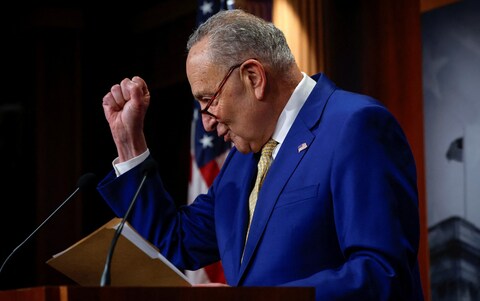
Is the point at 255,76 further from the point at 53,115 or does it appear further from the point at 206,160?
the point at 53,115

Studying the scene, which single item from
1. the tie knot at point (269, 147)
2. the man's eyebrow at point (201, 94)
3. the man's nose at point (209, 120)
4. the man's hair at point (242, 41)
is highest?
the man's hair at point (242, 41)

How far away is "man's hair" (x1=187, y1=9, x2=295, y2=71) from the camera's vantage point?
8.30 ft

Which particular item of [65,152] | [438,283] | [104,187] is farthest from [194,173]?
[65,152]

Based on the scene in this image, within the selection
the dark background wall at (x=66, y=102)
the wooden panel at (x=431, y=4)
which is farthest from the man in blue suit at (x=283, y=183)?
the dark background wall at (x=66, y=102)

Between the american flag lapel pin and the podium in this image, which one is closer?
the podium

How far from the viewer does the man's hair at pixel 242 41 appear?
2.53 meters

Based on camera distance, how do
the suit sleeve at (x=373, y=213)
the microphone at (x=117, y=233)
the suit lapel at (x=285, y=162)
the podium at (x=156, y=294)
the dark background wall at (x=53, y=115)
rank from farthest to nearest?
the dark background wall at (x=53, y=115) < the suit lapel at (x=285, y=162) < the suit sleeve at (x=373, y=213) < the microphone at (x=117, y=233) < the podium at (x=156, y=294)

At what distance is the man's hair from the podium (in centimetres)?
90

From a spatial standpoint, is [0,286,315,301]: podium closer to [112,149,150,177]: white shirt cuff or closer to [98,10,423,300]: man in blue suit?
[98,10,423,300]: man in blue suit

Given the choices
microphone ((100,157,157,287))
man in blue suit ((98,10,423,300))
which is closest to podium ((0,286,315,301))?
microphone ((100,157,157,287))

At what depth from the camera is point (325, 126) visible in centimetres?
240

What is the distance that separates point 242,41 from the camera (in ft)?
8.34

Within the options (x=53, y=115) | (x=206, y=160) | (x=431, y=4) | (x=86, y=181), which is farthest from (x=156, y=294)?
(x=53, y=115)

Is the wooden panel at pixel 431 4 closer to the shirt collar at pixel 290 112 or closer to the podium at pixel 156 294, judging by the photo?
the shirt collar at pixel 290 112
